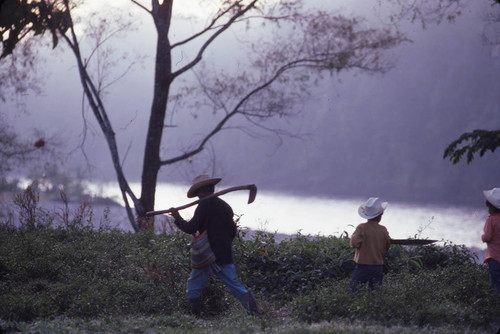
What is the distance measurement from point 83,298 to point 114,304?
45 cm

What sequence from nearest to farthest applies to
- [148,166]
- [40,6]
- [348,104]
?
[40,6], [148,166], [348,104]

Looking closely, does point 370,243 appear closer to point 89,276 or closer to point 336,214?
point 89,276

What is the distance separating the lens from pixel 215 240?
7.92 meters

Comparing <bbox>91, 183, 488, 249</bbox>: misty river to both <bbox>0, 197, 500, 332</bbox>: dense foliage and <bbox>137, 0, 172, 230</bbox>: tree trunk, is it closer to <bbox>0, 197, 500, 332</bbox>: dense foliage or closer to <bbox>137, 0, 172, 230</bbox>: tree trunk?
<bbox>137, 0, 172, 230</bbox>: tree trunk

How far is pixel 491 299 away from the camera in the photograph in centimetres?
761

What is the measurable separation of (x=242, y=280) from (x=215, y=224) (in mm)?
2497

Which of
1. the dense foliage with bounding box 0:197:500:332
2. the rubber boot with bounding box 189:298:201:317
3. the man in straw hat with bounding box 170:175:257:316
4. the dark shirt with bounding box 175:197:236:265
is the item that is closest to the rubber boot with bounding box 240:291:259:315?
the man in straw hat with bounding box 170:175:257:316

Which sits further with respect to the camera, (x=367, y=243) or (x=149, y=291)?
(x=149, y=291)

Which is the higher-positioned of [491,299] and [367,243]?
[367,243]

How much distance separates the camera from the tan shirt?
Result: 846 centimetres

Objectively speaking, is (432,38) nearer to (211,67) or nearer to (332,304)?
(211,67)

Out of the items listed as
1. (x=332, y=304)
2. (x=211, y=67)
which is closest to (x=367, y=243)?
(x=332, y=304)

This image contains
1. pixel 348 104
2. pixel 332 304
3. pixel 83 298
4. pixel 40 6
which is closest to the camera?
pixel 332 304

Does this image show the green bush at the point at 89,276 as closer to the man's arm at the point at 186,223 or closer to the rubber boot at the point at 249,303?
the rubber boot at the point at 249,303
